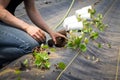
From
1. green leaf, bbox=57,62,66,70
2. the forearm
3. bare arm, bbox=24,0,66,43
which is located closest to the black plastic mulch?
green leaf, bbox=57,62,66,70

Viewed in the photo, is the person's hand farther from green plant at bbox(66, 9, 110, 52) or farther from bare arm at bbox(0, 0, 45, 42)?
green plant at bbox(66, 9, 110, 52)

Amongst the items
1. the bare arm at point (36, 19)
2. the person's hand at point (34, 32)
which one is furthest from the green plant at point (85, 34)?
the person's hand at point (34, 32)

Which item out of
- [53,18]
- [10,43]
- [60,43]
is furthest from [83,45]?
[53,18]

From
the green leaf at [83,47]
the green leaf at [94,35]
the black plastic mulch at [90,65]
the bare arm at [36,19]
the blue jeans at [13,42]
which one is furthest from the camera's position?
the green leaf at [94,35]

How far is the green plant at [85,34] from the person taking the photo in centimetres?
272

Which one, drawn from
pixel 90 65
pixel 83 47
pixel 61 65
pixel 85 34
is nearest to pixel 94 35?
pixel 85 34

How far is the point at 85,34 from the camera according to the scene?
322cm

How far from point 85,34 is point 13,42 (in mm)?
1234

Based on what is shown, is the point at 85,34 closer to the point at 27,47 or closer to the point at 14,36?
the point at 27,47

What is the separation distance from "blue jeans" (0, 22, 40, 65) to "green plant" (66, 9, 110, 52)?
0.56 meters

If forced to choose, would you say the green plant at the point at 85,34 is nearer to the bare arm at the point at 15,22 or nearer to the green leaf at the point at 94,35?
the green leaf at the point at 94,35

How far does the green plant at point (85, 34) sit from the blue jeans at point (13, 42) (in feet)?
1.85

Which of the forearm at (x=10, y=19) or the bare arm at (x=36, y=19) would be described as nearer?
the forearm at (x=10, y=19)

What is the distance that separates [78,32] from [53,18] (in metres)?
1.00
